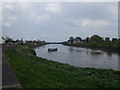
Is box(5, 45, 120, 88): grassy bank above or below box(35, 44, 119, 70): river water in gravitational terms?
above

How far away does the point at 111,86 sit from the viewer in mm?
8062

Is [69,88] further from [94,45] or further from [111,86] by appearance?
[94,45]

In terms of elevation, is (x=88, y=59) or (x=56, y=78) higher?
(x=56, y=78)

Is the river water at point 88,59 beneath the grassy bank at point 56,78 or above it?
beneath

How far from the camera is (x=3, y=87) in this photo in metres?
5.07

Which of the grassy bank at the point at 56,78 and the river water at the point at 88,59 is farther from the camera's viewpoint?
the river water at the point at 88,59

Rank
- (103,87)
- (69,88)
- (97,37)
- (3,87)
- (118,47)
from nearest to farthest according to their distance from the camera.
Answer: (3,87) → (69,88) → (103,87) → (118,47) → (97,37)

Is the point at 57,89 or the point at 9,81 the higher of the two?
the point at 9,81

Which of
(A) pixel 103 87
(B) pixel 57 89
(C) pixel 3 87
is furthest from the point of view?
(A) pixel 103 87

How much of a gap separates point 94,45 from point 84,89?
8403 cm

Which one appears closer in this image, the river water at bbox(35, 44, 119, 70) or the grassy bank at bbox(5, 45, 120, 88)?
the grassy bank at bbox(5, 45, 120, 88)

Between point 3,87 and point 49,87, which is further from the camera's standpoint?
point 49,87

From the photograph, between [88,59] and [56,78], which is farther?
[88,59]

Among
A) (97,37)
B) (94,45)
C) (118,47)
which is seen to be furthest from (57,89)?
(97,37)
